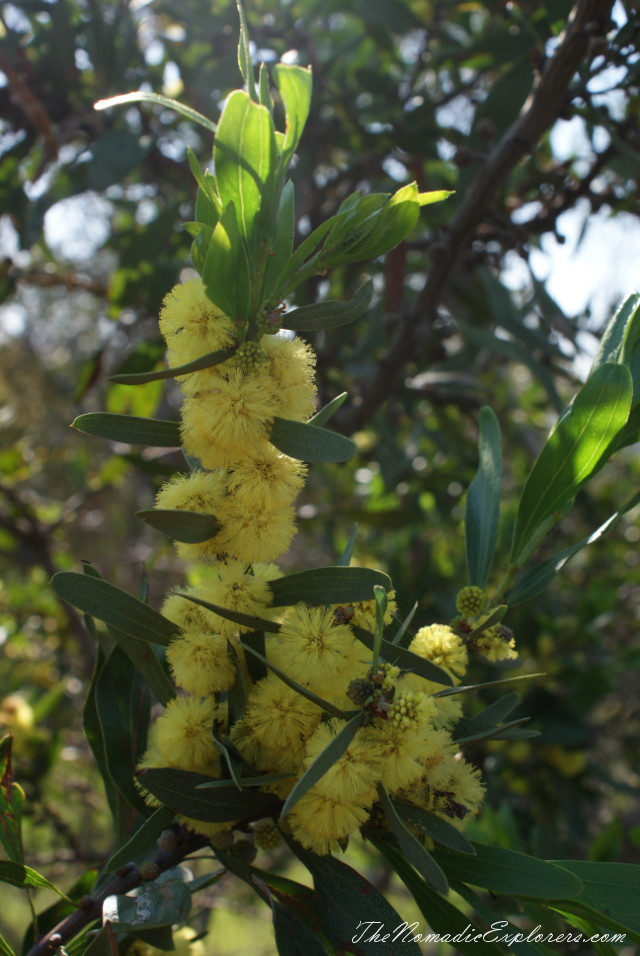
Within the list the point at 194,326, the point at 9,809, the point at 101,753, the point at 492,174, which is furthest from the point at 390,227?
the point at 492,174

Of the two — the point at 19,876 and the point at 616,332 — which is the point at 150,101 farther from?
the point at 19,876

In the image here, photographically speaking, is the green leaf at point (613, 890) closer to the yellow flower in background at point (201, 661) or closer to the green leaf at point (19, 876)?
the yellow flower in background at point (201, 661)

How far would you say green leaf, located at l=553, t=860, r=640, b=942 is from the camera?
0.76 m

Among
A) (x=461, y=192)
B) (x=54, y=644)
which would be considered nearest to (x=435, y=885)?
(x=461, y=192)

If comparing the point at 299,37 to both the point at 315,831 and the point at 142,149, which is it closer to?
the point at 142,149

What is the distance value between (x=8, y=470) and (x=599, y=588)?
2684 mm

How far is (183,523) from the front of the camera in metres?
0.74

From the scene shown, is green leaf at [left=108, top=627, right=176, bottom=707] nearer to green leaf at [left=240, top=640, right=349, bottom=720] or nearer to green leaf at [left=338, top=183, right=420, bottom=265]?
green leaf at [left=240, top=640, right=349, bottom=720]

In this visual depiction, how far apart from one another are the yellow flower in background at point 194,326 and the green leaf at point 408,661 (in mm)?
367

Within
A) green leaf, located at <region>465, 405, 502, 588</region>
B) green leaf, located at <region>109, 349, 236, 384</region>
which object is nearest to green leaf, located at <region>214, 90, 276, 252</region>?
green leaf, located at <region>109, 349, 236, 384</region>

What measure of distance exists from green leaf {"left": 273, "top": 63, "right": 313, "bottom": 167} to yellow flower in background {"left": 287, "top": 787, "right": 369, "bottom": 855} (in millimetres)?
684

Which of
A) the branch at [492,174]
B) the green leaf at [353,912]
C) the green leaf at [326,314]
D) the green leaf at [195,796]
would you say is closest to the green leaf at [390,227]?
the green leaf at [326,314]

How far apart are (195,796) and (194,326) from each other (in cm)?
53

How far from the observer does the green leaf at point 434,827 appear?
2.39 feet
